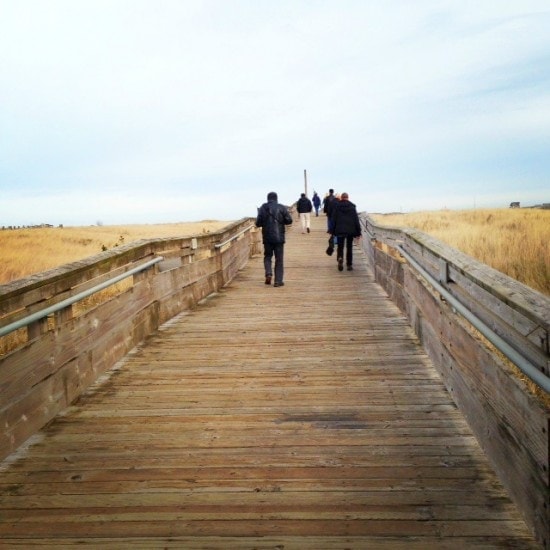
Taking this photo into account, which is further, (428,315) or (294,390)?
(428,315)

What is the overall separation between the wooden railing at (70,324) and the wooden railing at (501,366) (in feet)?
9.52

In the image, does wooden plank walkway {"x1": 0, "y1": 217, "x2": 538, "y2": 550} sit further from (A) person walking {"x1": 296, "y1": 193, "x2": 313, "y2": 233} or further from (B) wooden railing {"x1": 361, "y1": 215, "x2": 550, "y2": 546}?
(A) person walking {"x1": 296, "y1": 193, "x2": 313, "y2": 233}

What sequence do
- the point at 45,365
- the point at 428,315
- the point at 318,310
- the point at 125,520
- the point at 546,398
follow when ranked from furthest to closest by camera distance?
the point at 318,310 → the point at 428,315 → the point at 546,398 → the point at 45,365 → the point at 125,520

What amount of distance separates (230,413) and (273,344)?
2.09 meters

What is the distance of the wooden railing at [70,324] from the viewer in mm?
3574

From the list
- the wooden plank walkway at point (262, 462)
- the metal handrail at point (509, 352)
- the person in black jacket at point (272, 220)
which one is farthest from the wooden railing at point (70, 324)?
the metal handrail at point (509, 352)

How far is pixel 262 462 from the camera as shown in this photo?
331 cm

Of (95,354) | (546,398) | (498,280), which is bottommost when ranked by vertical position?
(546,398)

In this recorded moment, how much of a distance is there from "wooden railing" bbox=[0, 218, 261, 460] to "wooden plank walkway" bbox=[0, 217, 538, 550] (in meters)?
0.17

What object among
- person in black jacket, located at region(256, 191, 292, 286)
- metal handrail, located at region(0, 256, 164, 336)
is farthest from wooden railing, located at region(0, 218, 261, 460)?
person in black jacket, located at region(256, 191, 292, 286)

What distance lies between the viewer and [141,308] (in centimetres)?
644

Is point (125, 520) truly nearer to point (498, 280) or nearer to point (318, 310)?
point (498, 280)


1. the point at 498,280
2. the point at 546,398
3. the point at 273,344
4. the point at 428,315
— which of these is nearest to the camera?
the point at 498,280

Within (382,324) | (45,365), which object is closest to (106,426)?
(45,365)
